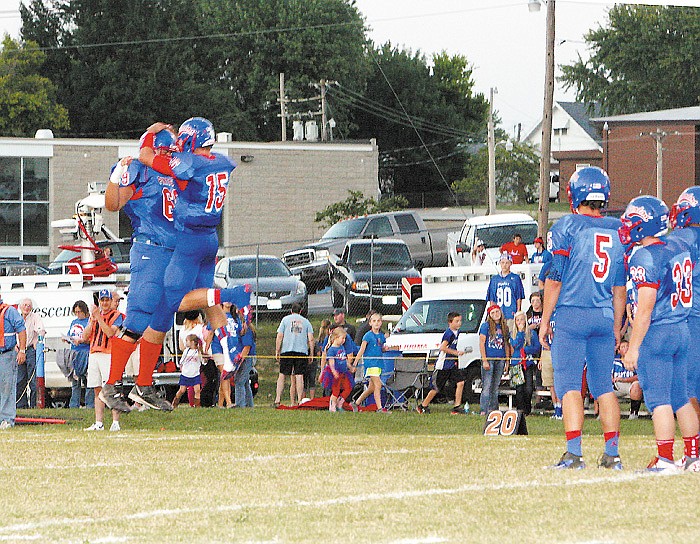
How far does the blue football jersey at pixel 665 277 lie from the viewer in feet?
27.1

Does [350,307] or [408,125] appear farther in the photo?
[408,125]

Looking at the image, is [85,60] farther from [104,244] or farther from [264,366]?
[264,366]

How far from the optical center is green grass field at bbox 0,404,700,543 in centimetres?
604

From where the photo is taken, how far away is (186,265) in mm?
10555

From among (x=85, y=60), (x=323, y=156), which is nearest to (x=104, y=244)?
(x=323, y=156)

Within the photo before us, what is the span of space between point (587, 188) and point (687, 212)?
3.36 ft

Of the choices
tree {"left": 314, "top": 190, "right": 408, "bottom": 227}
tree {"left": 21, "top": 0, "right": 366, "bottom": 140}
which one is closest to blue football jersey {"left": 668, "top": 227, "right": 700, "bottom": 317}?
tree {"left": 314, "top": 190, "right": 408, "bottom": 227}

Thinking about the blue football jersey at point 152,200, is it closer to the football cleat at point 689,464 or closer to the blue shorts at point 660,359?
the blue shorts at point 660,359

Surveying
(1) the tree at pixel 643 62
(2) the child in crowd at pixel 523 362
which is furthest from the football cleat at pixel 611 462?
(1) the tree at pixel 643 62

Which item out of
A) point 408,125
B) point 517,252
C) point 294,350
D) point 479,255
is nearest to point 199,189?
point 294,350

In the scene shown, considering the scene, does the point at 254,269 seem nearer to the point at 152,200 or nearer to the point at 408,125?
the point at 152,200

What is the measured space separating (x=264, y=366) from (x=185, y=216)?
13.6 meters

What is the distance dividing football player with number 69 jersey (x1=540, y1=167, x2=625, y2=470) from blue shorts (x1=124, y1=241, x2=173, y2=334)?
11.5ft

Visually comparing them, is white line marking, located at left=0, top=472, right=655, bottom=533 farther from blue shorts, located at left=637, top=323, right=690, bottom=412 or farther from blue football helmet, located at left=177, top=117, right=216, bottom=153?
blue football helmet, located at left=177, top=117, right=216, bottom=153
